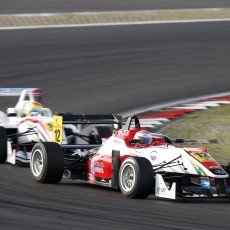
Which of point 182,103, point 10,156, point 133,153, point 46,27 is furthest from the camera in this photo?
point 46,27

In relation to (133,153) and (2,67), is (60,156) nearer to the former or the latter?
(133,153)

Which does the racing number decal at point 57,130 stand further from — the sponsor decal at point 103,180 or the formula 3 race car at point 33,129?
the sponsor decal at point 103,180

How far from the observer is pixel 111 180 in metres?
11.0

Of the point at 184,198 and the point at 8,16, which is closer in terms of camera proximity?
the point at 184,198

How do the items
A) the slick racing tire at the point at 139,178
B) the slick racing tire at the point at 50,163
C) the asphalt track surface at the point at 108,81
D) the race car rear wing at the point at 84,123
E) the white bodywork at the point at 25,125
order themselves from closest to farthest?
1. the asphalt track surface at the point at 108,81
2. the slick racing tire at the point at 139,178
3. the slick racing tire at the point at 50,163
4. the race car rear wing at the point at 84,123
5. the white bodywork at the point at 25,125

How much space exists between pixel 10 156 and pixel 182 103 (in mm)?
6993

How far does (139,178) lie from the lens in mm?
10117

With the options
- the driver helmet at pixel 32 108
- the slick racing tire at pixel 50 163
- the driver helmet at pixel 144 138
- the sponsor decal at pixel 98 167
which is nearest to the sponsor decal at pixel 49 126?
the driver helmet at pixel 32 108

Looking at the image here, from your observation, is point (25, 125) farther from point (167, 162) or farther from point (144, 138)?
point (167, 162)

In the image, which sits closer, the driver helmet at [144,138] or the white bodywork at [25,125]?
the driver helmet at [144,138]

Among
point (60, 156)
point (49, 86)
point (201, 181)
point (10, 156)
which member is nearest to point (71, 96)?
point (49, 86)

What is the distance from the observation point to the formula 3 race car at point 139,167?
33.7 ft

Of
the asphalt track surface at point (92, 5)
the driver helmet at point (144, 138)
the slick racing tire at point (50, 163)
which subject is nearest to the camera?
the driver helmet at point (144, 138)

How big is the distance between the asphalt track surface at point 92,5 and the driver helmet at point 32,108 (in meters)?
13.1
